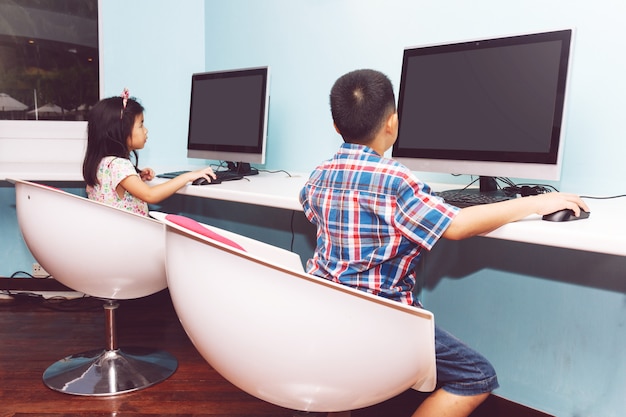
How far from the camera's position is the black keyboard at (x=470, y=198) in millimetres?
1398

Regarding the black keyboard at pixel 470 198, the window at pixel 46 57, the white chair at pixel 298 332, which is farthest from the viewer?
the window at pixel 46 57

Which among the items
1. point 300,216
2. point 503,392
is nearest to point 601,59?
point 503,392

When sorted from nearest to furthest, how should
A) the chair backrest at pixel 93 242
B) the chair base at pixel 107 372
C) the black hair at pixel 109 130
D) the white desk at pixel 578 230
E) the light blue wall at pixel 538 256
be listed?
the white desk at pixel 578 230 < the light blue wall at pixel 538 256 < the chair backrest at pixel 93 242 < the chair base at pixel 107 372 < the black hair at pixel 109 130

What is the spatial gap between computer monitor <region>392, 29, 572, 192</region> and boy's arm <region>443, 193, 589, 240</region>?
199 millimetres

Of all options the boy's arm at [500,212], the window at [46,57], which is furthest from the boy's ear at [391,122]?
the window at [46,57]

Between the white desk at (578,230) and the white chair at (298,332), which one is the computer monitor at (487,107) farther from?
the white chair at (298,332)

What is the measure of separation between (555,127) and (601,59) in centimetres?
35

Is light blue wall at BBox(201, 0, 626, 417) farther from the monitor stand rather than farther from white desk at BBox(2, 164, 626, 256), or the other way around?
the monitor stand

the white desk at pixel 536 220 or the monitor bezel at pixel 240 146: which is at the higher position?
the monitor bezel at pixel 240 146

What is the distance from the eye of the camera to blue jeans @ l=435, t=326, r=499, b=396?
1.19 metres

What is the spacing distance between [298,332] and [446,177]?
49.5 inches

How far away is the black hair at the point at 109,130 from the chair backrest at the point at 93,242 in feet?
1.18

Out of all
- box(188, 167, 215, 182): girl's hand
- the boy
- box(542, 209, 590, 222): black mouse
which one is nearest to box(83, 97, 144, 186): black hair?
box(188, 167, 215, 182): girl's hand

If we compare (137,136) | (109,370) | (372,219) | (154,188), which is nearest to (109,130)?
(137,136)
